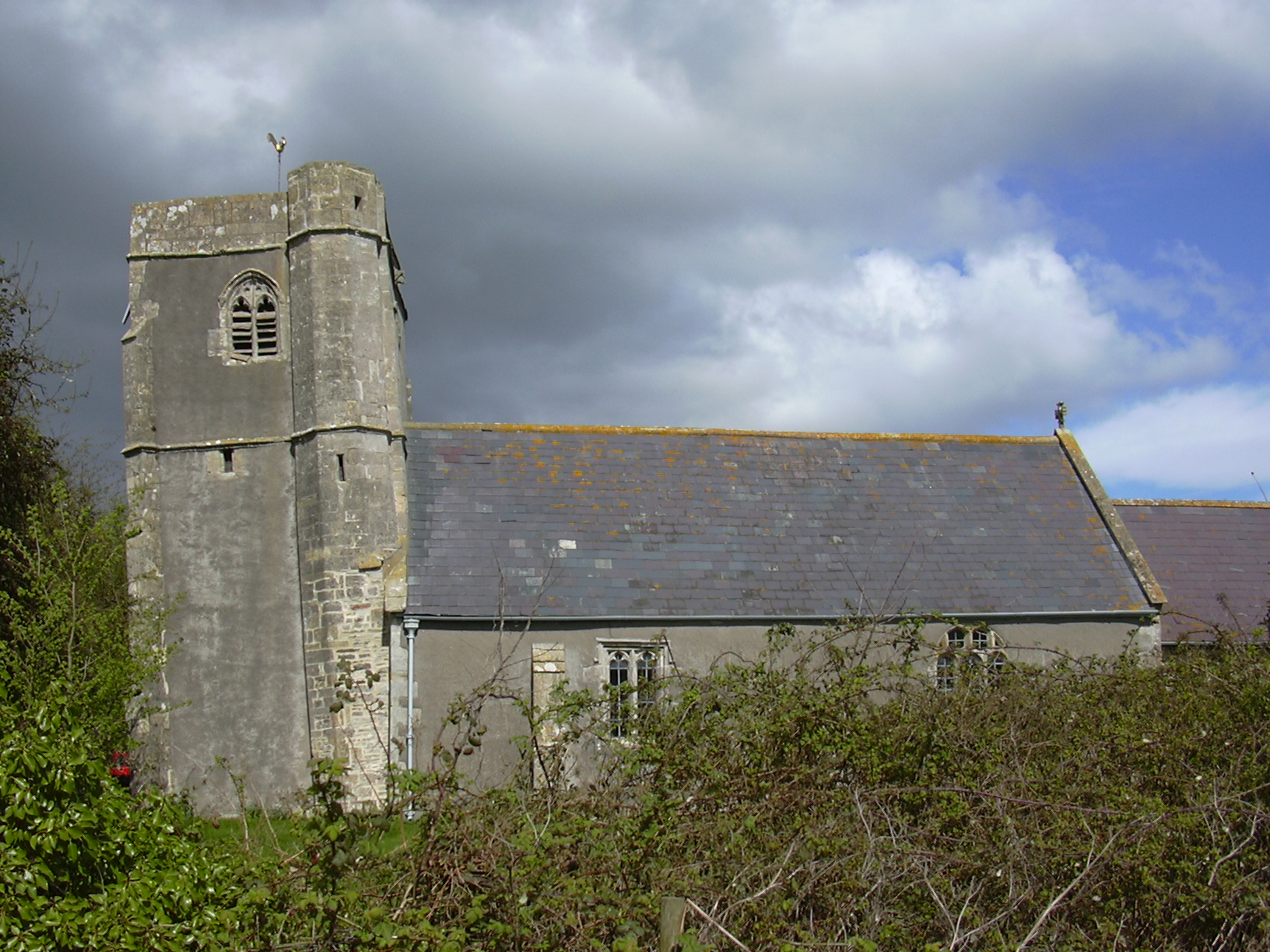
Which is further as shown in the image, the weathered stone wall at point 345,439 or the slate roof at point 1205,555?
the slate roof at point 1205,555

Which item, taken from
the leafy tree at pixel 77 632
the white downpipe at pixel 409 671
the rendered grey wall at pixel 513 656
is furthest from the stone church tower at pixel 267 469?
the leafy tree at pixel 77 632

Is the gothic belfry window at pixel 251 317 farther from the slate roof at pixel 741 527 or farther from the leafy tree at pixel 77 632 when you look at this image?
the leafy tree at pixel 77 632

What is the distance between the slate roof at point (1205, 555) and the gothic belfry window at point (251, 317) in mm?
16826

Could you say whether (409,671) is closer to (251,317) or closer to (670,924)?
(251,317)

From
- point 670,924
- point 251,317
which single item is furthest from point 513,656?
point 670,924

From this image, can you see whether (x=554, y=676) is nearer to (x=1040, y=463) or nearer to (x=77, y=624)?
(x=77, y=624)

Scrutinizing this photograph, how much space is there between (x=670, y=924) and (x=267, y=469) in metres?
14.8

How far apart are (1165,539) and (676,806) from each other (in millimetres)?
19834

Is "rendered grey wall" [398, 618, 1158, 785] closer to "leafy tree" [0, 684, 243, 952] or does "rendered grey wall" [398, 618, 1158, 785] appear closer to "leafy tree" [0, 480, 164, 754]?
"leafy tree" [0, 480, 164, 754]

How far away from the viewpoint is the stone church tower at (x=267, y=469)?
1694cm

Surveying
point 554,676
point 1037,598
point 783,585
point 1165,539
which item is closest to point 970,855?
point 554,676

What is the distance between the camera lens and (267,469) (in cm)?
1792

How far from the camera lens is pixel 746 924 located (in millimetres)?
5254

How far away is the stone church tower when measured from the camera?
1694 centimetres
